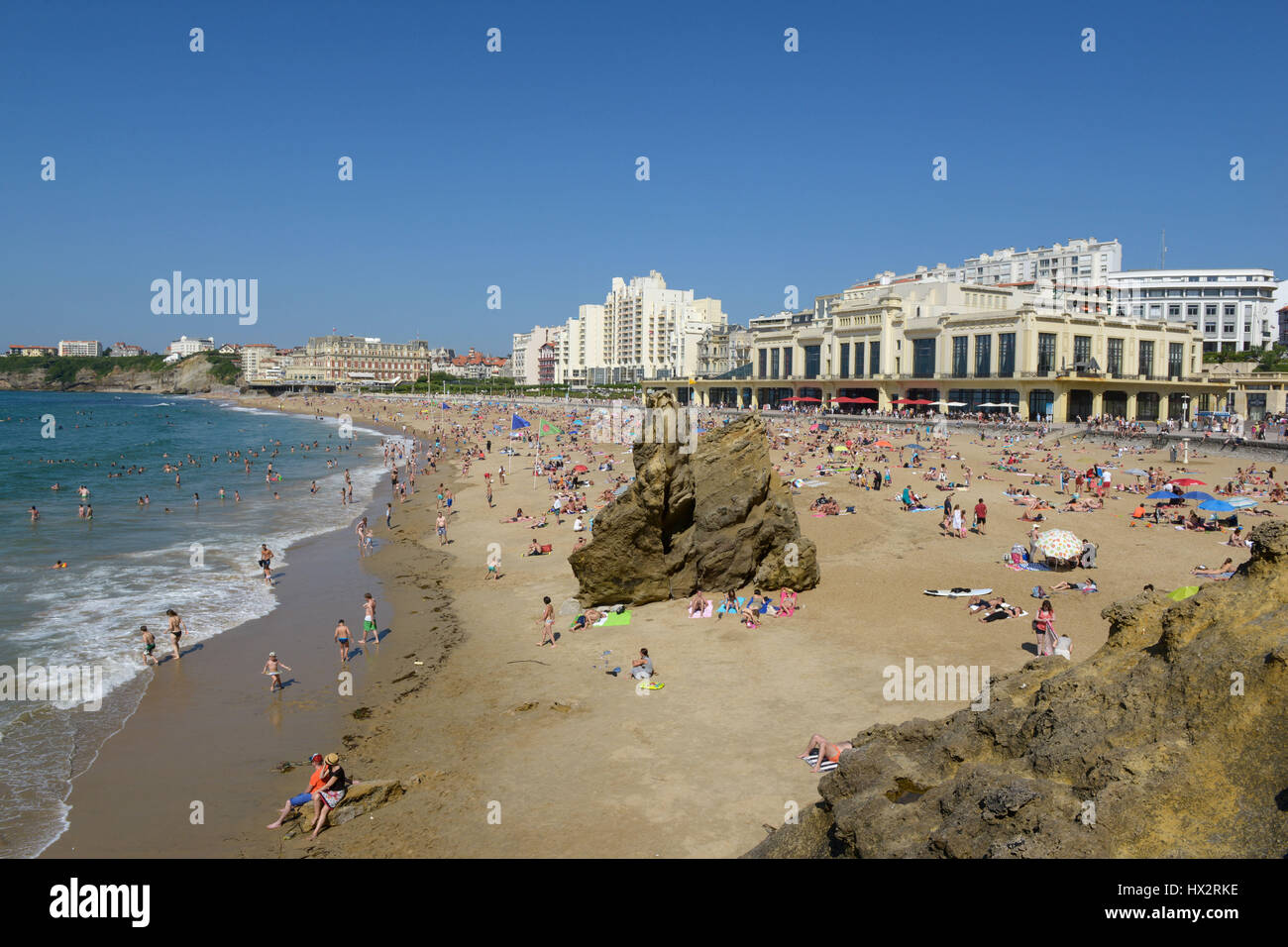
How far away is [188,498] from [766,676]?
3255 cm

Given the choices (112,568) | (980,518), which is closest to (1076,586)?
(980,518)

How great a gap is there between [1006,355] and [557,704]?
58944 mm

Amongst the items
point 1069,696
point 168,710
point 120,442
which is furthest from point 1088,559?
point 120,442

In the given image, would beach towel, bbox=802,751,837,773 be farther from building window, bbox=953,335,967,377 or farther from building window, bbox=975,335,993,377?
building window, bbox=953,335,967,377

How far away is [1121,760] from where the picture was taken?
178 inches

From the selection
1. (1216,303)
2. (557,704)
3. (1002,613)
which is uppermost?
(1216,303)

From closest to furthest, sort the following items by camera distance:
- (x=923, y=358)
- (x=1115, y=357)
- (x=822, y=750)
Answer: (x=822, y=750), (x=1115, y=357), (x=923, y=358)

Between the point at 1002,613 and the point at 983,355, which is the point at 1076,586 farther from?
the point at 983,355

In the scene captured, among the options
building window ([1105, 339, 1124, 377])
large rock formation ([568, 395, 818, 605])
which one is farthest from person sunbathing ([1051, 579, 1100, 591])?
building window ([1105, 339, 1124, 377])

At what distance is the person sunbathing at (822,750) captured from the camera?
31.2 feet

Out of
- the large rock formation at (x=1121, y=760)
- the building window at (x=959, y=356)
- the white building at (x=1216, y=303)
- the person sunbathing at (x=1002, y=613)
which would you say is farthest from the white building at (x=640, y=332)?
the large rock formation at (x=1121, y=760)

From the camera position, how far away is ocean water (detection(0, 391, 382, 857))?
11430 mm

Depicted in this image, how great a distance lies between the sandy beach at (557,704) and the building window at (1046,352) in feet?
137

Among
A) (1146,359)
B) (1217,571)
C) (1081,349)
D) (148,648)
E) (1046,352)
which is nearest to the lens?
(148,648)
